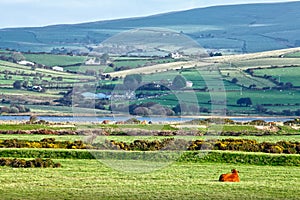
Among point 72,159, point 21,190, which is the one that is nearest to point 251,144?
point 72,159

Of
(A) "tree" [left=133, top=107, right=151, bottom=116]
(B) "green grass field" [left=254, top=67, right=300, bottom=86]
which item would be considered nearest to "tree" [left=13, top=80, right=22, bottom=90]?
(B) "green grass field" [left=254, top=67, right=300, bottom=86]

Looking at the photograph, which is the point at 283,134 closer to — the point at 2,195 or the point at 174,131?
the point at 174,131

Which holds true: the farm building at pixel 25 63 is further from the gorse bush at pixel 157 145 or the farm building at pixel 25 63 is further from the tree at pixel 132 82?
the gorse bush at pixel 157 145

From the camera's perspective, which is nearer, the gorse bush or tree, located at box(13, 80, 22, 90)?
the gorse bush

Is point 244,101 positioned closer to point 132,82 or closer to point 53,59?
point 132,82

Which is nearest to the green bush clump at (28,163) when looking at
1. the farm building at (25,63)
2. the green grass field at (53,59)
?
the green grass field at (53,59)

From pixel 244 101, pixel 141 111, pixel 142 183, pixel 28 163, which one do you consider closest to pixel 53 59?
pixel 244 101

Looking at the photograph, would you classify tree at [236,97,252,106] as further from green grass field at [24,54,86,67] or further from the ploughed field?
the ploughed field
